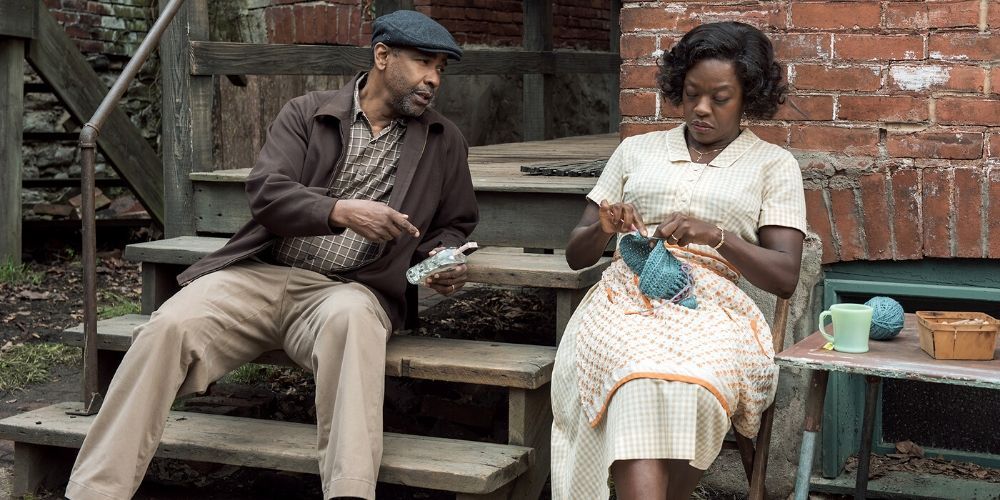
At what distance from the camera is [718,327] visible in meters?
3.07

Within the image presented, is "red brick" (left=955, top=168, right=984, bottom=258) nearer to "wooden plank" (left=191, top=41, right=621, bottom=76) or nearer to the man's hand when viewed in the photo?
the man's hand

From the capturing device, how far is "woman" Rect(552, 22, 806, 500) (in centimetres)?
284

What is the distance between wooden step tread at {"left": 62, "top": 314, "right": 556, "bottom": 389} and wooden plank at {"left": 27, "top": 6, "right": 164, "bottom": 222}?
324 cm

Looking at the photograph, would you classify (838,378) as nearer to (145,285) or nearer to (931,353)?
(931,353)

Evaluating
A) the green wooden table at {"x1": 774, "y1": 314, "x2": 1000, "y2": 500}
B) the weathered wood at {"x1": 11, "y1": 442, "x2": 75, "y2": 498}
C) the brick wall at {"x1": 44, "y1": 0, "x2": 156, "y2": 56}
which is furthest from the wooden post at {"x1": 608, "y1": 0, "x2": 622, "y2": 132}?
the green wooden table at {"x1": 774, "y1": 314, "x2": 1000, "y2": 500}

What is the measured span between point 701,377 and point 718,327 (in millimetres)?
260

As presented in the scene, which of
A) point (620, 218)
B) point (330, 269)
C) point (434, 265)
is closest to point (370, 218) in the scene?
point (434, 265)

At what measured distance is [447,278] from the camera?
364cm

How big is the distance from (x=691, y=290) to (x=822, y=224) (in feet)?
2.51

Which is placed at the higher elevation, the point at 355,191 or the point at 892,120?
the point at 892,120

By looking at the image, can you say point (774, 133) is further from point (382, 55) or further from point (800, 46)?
point (382, 55)

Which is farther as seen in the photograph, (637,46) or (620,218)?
(637,46)

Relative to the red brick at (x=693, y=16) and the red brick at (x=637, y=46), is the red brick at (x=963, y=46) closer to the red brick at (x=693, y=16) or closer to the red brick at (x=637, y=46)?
the red brick at (x=693, y=16)

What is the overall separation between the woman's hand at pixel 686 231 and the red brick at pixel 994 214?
3.29 feet
